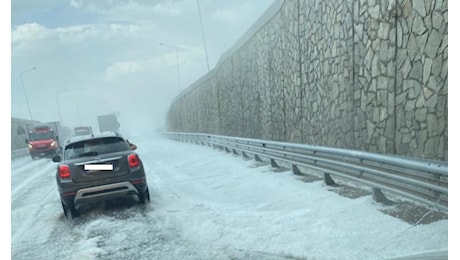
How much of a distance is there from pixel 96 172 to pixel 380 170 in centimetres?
496

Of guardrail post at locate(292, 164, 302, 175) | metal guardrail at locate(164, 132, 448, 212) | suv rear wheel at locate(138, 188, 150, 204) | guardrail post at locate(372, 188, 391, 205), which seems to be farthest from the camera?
guardrail post at locate(292, 164, 302, 175)

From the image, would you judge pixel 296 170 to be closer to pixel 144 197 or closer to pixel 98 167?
pixel 144 197

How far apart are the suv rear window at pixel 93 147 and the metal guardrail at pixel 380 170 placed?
387 cm

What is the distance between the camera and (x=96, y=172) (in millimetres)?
7484

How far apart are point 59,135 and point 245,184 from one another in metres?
18.2

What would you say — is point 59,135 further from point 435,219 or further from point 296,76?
point 435,219

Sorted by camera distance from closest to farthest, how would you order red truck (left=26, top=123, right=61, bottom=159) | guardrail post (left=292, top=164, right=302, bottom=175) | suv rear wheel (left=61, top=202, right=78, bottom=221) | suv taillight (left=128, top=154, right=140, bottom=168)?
suv rear wheel (left=61, top=202, right=78, bottom=221) < suv taillight (left=128, top=154, right=140, bottom=168) < guardrail post (left=292, top=164, right=302, bottom=175) < red truck (left=26, top=123, right=61, bottom=159)

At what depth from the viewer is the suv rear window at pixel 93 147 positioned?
7.67 metres

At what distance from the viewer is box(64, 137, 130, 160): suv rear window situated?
767 centimetres

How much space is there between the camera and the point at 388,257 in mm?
3816

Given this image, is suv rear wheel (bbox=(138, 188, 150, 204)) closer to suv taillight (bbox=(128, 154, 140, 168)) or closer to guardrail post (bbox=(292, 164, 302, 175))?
suv taillight (bbox=(128, 154, 140, 168))

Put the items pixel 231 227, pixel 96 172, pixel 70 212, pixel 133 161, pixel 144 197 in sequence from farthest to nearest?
pixel 144 197 → pixel 133 161 → pixel 70 212 → pixel 96 172 → pixel 231 227

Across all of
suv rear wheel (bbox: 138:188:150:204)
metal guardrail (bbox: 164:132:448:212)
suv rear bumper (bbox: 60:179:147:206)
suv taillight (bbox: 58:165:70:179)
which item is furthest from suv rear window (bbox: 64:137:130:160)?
metal guardrail (bbox: 164:132:448:212)

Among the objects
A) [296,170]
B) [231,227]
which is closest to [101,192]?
[231,227]
